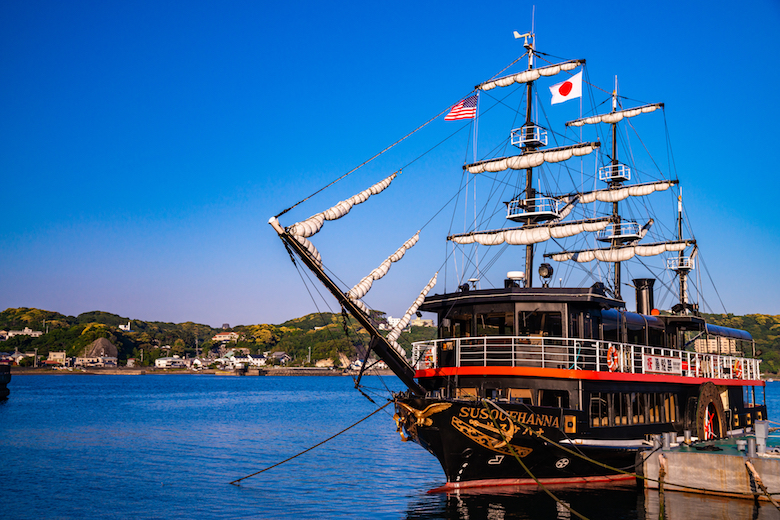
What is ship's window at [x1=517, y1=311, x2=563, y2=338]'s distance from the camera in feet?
72.6

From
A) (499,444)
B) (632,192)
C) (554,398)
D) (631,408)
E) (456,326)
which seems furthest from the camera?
(632,192)

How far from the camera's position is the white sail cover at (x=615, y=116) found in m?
45.8

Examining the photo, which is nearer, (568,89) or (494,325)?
(494,325)

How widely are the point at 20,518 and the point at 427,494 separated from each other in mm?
13712

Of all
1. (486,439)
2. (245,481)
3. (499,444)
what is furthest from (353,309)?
(245,481)

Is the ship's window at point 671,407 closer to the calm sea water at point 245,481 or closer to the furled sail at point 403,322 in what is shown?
the calm sea water at point 245,481

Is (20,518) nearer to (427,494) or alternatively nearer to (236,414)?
(427,494)

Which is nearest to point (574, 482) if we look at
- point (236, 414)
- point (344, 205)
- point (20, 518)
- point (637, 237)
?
point (344, 205)

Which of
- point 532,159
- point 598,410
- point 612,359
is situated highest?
point 532,159

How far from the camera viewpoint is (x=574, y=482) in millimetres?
22656

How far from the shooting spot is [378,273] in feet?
69.3

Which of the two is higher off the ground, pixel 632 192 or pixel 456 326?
pixel 632 192

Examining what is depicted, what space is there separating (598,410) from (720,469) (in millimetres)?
3896

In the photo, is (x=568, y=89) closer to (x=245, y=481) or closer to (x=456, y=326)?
(x=456, y=326)
